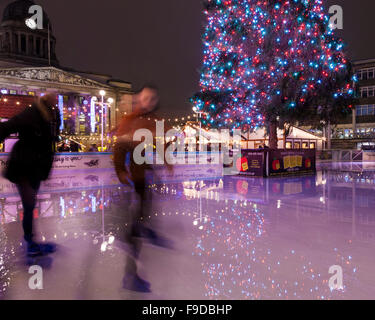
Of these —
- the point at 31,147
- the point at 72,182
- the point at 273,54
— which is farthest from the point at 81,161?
the point at 273,54

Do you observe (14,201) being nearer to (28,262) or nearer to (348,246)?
(28,262)

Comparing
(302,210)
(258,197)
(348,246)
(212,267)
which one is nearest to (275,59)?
(258,197)

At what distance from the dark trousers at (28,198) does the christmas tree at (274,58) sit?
1297cm

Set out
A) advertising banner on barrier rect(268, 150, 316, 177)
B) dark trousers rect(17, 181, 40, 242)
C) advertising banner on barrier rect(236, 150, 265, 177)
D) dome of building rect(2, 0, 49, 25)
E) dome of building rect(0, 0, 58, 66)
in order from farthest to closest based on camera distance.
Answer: dome of building rect(2, 0, 49, 25) < dome of building rect(0, 0, 58, 66) < advertising banner on barrier rect(268, 150, 316, 177) < advertising banner on barrier rect(236, 150, 265, 177) < dark trousers rect(17, 181, 40, 242)

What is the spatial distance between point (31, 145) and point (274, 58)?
1341 centimetres

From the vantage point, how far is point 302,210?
21.3ft

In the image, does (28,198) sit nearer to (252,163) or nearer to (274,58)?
(252,163)

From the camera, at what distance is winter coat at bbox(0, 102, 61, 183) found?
11.1 feet

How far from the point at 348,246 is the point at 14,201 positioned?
7643mm

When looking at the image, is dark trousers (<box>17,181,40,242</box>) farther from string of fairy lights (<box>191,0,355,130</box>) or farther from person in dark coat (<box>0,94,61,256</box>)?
string of fairy lights (<box>191,0,355,130</box>)

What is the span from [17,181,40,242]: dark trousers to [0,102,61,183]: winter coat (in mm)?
66

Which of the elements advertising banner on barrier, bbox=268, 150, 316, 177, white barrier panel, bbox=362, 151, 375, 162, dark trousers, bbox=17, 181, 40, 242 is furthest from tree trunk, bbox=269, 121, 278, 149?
white barrier panel, bbox=362, 151, 375, 162

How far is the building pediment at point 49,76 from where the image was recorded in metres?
42.4
